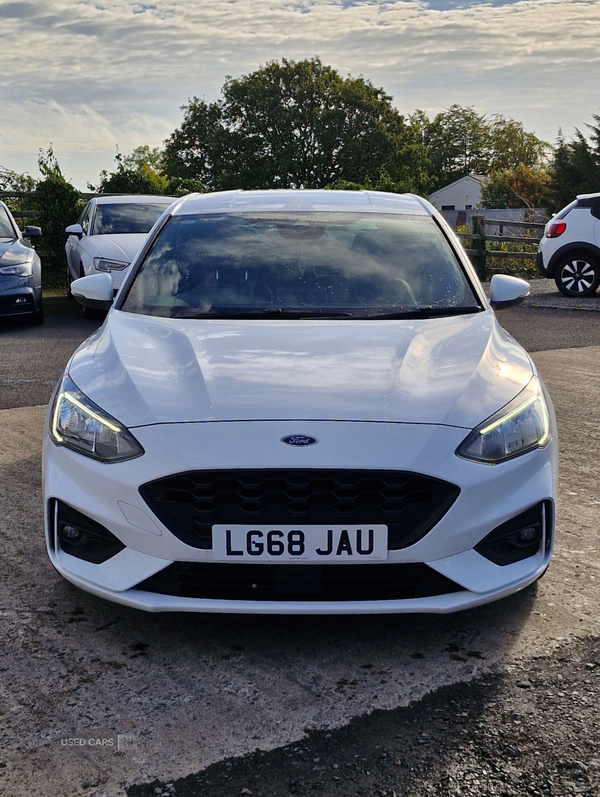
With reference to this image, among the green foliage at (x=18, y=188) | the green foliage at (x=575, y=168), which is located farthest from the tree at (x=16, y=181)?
the green foliage at (x=575, y=168)

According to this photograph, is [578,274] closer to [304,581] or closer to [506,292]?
[506,292]

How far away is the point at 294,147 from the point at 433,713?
190 feet

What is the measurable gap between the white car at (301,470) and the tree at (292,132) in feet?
180

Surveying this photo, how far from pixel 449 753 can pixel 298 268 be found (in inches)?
95.3

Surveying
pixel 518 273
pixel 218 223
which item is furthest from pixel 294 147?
pixel 218 223

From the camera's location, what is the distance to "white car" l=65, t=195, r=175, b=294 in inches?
482

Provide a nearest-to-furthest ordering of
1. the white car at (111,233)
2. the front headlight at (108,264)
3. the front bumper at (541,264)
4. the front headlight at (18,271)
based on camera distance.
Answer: the front headlight at (18,271), the front headlight at (108,264), the white car at (111,233), the front bumper at (541,264)

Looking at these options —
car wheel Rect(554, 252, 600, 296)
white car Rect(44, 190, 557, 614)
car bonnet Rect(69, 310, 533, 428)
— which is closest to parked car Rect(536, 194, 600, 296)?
car wheel Rect(554, 252, 600, 296)

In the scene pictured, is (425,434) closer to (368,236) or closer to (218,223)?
(368,236)

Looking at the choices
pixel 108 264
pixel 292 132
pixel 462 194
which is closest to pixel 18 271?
pixel 108 264

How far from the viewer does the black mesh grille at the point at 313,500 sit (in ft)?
9.47

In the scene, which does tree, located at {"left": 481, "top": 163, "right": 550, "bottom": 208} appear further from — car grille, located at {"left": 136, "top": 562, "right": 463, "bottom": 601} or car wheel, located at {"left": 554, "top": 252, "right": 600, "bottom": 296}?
car grille, located at {"left": 136, "top": 562, "right": 463, "bottom": 601}

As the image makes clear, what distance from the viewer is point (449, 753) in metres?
2.46

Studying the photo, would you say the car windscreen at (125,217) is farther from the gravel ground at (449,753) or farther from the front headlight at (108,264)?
the gravel ground at (449,753)
